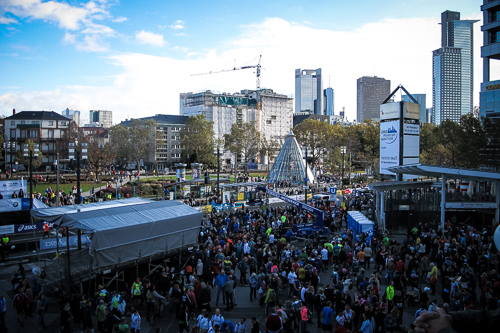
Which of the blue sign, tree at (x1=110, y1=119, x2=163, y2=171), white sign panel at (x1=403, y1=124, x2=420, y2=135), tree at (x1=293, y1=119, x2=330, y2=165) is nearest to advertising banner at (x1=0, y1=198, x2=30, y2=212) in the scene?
the blue sign

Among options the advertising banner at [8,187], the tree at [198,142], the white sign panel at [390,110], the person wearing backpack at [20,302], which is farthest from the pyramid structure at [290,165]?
the person wearing backpack at [20,302]

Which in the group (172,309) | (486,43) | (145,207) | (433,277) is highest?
(486,43)

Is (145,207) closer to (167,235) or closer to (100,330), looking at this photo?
(167,235)

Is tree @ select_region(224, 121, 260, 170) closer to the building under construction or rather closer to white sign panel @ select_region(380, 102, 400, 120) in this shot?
the building under construction

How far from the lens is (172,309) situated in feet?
43.4

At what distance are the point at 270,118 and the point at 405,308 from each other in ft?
367

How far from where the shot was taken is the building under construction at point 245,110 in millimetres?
110125

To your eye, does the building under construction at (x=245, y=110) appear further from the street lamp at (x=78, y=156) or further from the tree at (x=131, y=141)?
the street lamp at (x=78, y=156)

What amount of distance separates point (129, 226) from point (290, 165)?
4038 centimetres

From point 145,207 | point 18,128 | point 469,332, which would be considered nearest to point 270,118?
point 18,128

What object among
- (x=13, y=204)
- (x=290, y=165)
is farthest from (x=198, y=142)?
(x=13, y=204)

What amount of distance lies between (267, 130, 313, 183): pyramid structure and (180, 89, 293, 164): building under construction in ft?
158

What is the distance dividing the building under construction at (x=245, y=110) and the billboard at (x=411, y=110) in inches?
2724

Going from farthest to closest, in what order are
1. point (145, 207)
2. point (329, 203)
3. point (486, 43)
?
point (486, 43) → point (329, 203) → point (145, 207)
